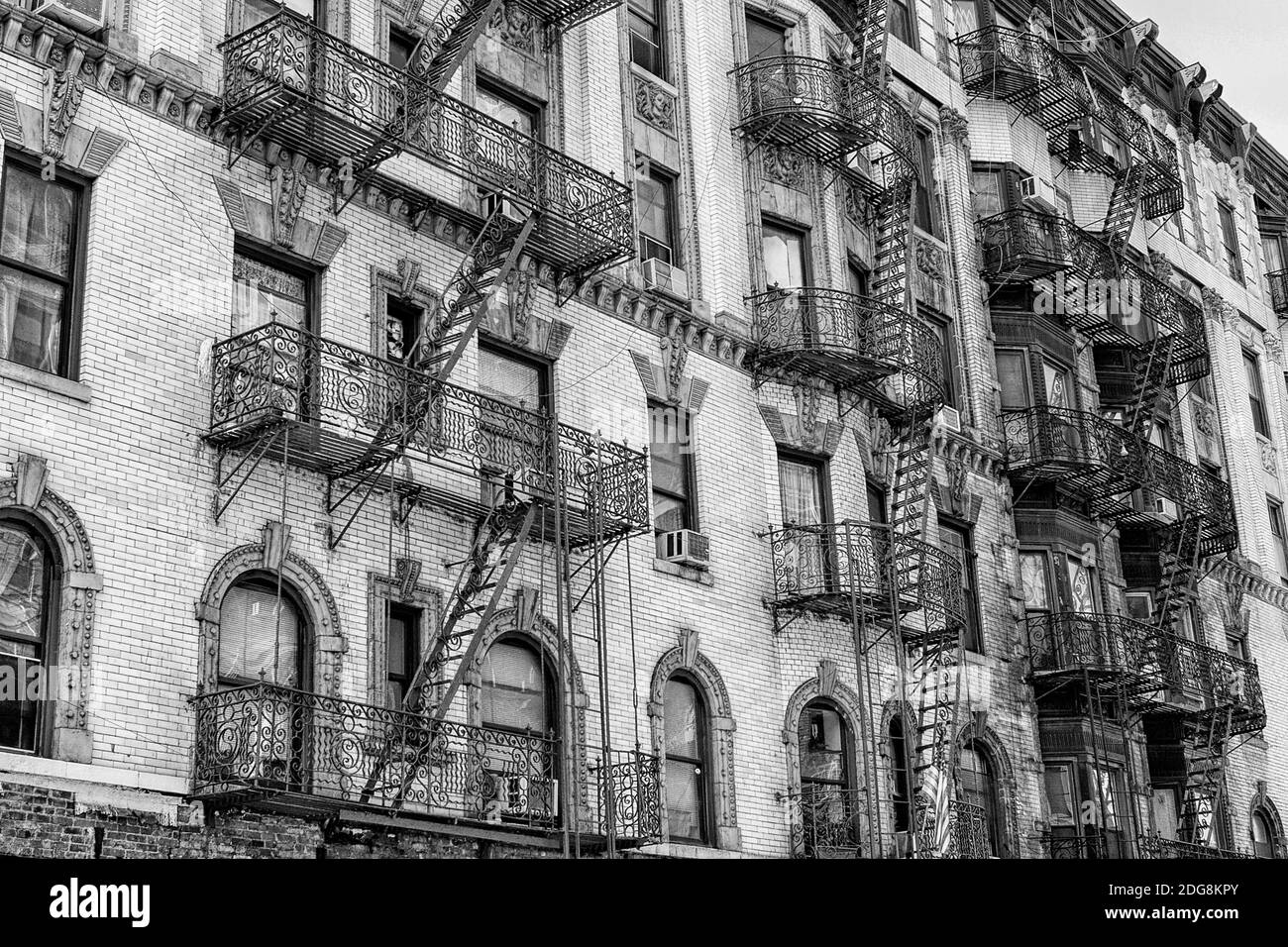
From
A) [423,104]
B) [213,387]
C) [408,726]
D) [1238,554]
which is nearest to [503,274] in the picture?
[423,104]

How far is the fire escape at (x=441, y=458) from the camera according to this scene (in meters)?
19.4

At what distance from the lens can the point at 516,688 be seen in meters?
22.9

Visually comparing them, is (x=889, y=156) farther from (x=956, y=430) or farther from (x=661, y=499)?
(x=661, y=499)

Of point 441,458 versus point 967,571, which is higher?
point 967,571

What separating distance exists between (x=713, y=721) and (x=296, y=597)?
7.45 m

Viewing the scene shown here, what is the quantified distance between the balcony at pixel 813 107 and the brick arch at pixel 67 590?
1563cm

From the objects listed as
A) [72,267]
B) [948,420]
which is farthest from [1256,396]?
[72,267]

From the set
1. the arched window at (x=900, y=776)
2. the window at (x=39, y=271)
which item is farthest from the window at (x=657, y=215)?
the window at (x=39, y=271)

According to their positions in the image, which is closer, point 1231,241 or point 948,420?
point 948,420

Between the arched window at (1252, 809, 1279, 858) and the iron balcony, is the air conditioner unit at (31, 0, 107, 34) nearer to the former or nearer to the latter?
the iron balcony

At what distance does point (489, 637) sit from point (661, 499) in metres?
4.66

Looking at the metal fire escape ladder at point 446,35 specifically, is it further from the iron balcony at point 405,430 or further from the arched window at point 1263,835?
the arched window at point 1263,835

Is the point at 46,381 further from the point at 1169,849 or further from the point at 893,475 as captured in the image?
the point at 1169,849
